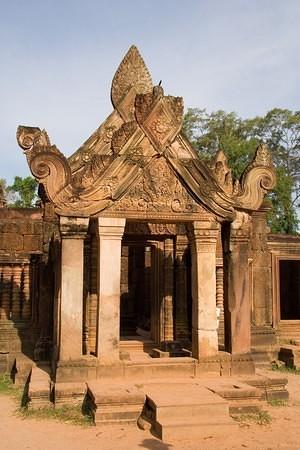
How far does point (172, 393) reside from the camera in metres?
6.95

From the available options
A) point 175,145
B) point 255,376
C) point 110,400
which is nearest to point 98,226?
point 175,145

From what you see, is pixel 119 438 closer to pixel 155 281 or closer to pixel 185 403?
pixel 185 403

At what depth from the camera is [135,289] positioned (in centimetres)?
1600

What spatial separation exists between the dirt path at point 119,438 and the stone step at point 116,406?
0.13 meters

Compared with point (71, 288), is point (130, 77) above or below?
above

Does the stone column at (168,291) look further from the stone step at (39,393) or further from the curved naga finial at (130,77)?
the stone step at (39,393)

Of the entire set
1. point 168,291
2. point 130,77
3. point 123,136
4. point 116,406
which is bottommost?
point 116,406

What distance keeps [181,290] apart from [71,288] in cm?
395

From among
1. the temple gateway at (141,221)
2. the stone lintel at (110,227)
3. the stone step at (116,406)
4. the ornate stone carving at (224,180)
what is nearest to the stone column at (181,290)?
the temple gateway at (141,221)

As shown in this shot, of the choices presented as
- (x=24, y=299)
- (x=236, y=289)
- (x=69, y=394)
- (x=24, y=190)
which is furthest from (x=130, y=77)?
(x=24, y=190)

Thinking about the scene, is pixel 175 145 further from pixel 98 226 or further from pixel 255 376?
pixel 255 376

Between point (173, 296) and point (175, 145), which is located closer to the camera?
point (175, 145)

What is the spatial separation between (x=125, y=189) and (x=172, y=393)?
3289 mm

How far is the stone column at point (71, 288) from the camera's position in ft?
25.8
